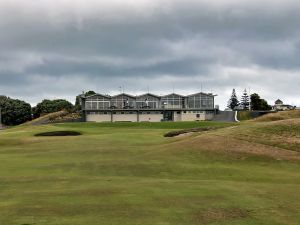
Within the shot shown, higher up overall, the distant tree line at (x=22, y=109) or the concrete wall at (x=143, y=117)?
the distant tree line at (x=22, y=109)

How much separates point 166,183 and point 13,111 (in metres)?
161

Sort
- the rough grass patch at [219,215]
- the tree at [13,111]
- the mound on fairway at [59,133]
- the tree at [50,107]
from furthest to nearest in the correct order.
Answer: the tree at [50,107] < the tree at [13,111] < the mound on fairway at [59,133] < the rough grass patch at [219,215]

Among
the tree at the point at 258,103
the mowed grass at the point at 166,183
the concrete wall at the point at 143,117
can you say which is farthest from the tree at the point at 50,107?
the mowed grass at the point at 166,183

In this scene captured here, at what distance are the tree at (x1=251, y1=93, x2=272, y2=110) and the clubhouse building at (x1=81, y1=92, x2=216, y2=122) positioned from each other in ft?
150

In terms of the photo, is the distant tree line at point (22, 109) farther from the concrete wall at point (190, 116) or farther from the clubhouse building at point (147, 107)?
the concrete wall at point (190, 116)

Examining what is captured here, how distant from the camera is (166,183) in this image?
79.0 ft

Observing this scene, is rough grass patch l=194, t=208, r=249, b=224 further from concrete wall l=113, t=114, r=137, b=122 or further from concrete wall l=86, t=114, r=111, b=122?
concrete wall l=86, t=114, r=111, b=122

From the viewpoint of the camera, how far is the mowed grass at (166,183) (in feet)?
52.4

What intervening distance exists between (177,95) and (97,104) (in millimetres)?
26740

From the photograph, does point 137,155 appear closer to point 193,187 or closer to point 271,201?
point 193,187

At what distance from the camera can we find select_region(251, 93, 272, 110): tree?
622 feet

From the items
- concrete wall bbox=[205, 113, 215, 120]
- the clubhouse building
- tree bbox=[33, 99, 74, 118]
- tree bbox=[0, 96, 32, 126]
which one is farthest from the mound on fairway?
tree bbox=[33, 99, 74, 118]

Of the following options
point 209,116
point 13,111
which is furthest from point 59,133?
point 13,111

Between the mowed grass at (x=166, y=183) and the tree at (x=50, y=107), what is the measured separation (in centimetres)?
15132
